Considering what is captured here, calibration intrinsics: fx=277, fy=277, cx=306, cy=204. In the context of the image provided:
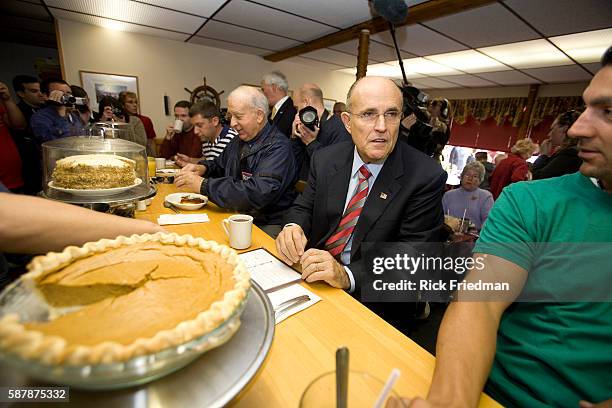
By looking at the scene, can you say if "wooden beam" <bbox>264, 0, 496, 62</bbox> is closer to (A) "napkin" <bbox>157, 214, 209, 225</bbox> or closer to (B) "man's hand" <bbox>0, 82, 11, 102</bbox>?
(A) "napkin" <bbox>157, 214, 209, 225</bbox>

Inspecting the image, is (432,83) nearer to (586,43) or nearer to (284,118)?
(586,43)

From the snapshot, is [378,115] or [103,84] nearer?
[378,115]

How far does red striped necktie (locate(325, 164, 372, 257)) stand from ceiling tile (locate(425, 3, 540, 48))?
9.70ft

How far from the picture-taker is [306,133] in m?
2.44

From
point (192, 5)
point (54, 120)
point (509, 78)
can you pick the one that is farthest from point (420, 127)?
point (509, 78)

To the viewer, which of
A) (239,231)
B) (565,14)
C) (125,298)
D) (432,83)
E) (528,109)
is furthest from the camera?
(432,83)

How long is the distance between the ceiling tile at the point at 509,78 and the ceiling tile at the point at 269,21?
393 centimetres

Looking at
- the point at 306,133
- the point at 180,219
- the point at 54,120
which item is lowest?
the point at 180,219

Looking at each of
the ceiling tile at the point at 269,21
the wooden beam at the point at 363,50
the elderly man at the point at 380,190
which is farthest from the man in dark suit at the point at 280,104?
the elderly man at the point at 380,190

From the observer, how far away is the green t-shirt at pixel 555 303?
0.70 m

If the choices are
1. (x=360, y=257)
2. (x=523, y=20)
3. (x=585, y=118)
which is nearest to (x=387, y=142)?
(x=360, y=257)

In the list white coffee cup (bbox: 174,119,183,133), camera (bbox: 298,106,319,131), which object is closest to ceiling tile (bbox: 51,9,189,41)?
white coffee cup (bbox: 174,119,183,133)

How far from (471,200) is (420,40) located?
2.58 meters

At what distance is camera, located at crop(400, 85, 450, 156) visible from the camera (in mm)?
1796
